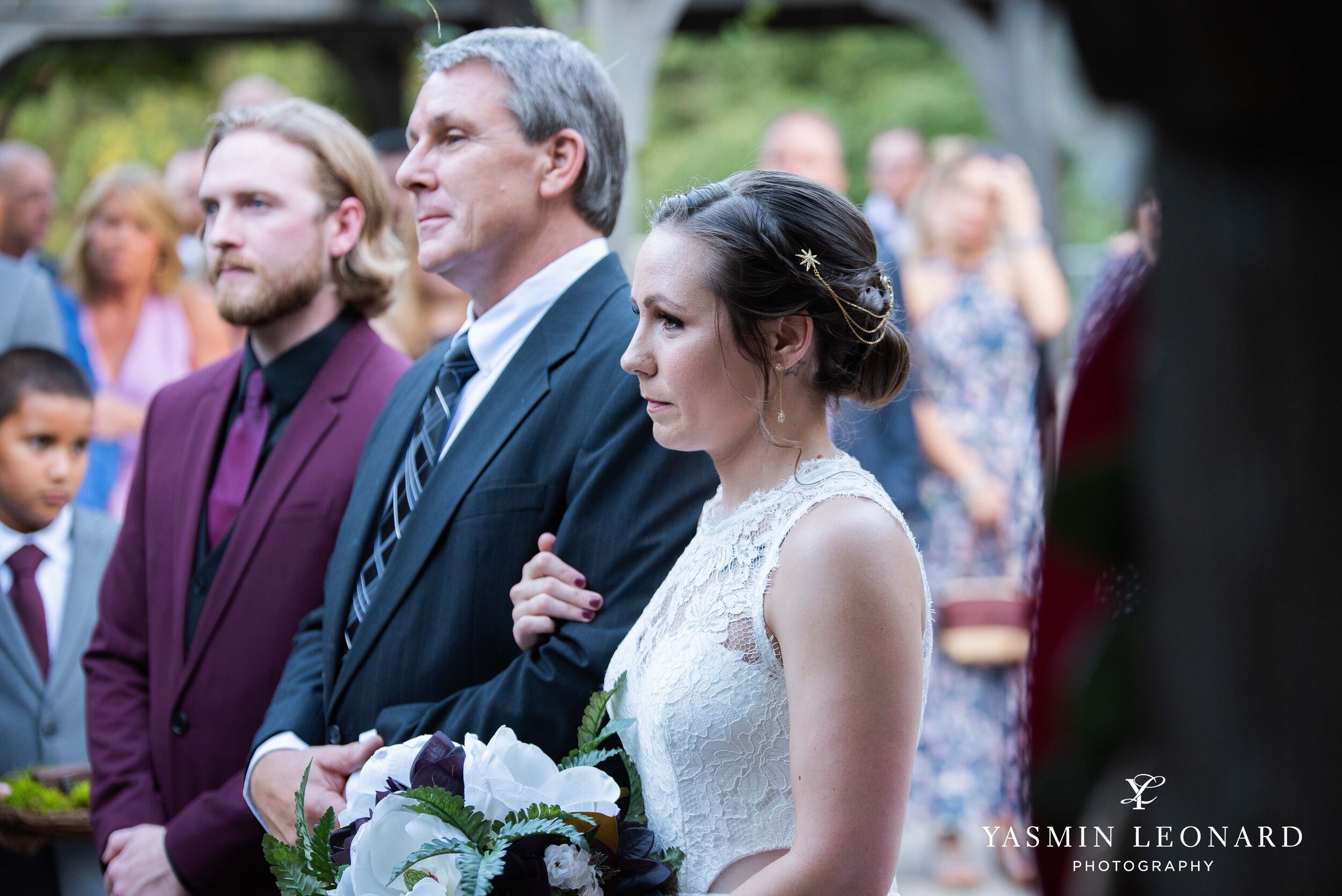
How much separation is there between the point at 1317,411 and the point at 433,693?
206 centimetres

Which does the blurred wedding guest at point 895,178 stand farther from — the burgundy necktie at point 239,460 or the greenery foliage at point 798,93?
the greenery foliage at point 798,93

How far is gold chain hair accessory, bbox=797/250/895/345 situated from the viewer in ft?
6.68

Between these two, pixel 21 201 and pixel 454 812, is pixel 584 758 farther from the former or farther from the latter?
pixel 21 201

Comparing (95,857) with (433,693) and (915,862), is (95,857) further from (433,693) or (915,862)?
(915,862)

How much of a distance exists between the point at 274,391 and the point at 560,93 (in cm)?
108

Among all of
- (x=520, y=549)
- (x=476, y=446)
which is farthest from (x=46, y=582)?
(x=520, y=549)

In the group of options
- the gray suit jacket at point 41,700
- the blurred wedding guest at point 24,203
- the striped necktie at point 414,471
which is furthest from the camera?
the blurred wedding guest at point 24,203

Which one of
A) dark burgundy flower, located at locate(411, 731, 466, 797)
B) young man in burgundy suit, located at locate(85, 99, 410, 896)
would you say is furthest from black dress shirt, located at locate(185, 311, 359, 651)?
dark burgundy flower, located at locate(411, 731, 466, 797)

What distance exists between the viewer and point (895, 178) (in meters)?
6.90

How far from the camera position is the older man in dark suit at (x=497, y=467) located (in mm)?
2352

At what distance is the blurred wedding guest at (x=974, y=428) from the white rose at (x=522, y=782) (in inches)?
150

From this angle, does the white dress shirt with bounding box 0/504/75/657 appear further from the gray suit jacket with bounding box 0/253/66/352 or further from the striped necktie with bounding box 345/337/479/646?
the gray suit jacket with bounding box 0/253/66/352

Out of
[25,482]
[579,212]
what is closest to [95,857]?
[25,482]

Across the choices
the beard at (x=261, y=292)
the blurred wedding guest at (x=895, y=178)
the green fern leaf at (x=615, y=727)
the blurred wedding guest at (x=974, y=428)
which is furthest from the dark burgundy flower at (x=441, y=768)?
the blurred wedding guest at (x=895, y=178)
